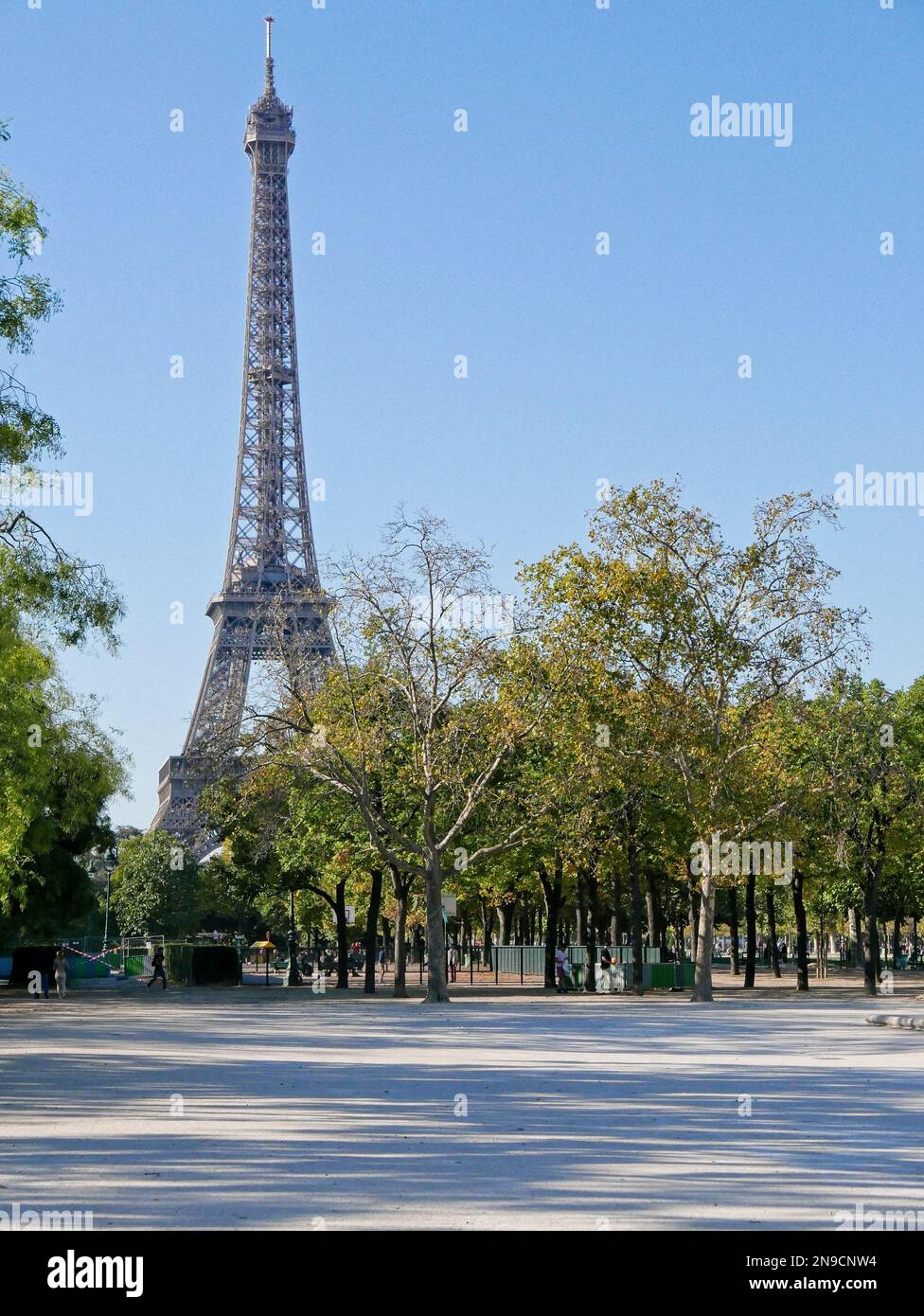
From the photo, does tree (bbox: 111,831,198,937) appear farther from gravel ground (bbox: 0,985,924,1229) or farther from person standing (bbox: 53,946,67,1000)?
gravel ground (bbox: 0,985,924,1229)

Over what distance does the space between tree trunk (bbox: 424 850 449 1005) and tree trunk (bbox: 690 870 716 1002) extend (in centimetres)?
713

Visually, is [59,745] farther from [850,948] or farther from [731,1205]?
[850,948]

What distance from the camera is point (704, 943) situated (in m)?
44.5

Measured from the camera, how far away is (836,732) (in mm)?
48000

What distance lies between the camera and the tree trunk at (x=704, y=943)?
143 ft

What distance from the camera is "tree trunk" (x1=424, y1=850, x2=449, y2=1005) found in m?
42.3

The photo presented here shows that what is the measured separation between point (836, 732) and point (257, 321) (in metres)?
74.9

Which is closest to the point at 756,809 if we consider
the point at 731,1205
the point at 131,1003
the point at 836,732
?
the point at 836,732

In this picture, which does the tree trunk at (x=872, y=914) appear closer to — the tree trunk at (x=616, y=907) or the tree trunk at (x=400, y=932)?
the tree trunk at (x=616, y=907)

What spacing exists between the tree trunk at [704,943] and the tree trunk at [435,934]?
7.13m

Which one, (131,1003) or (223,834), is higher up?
(223,834)

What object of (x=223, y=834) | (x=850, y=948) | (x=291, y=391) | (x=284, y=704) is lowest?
(x=850, y=948)

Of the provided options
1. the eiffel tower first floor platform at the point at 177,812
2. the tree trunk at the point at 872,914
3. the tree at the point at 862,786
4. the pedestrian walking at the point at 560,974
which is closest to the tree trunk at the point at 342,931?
the pedestrian walking at the point at 560,974
